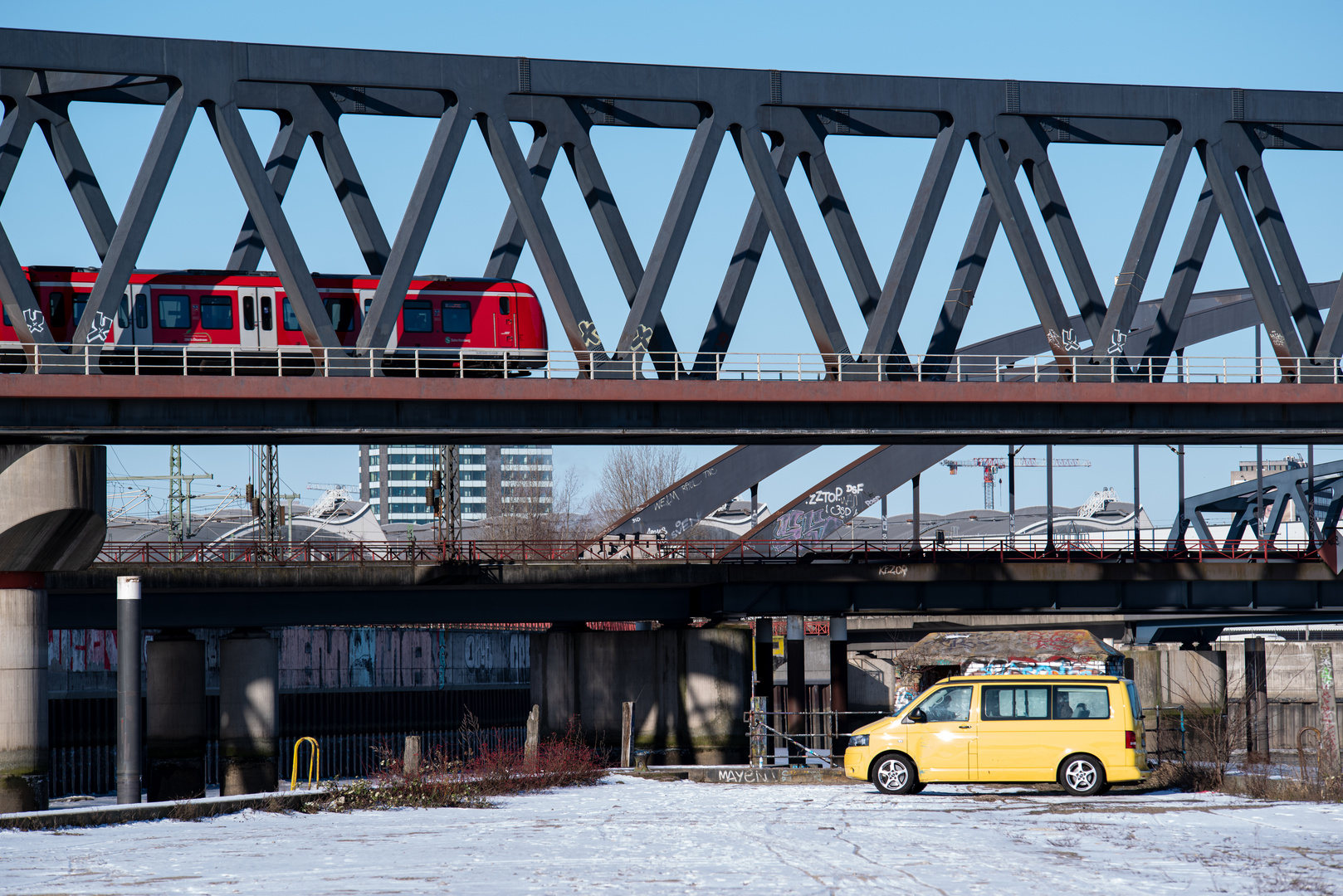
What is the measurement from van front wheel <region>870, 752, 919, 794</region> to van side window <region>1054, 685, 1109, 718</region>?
2635mm

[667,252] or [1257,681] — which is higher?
[667,252]

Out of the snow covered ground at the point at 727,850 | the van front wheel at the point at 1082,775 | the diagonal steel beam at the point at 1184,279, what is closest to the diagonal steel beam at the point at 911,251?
the diagonal steel beam at the point at 1184,279

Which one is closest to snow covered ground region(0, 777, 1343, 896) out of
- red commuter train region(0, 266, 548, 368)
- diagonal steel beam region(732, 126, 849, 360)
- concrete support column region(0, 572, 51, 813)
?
concrete support column region(0, 572, 51, 813)

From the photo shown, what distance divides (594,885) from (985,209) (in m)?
28.8

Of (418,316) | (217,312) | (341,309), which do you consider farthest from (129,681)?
(418,316)

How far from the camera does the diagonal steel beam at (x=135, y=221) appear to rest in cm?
3266

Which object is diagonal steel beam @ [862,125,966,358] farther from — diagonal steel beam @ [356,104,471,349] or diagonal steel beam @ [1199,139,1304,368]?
diagonal steel beam @ [356,104,471,349]

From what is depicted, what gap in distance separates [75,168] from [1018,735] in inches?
1121

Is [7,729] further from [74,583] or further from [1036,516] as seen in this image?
[1036,516]

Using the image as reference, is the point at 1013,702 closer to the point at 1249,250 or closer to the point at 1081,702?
the point at 1081,702

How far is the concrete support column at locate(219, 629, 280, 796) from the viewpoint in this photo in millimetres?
44500

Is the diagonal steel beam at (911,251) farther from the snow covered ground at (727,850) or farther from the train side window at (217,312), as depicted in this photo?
the train side window at (217,312)

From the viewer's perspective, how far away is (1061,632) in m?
48.6

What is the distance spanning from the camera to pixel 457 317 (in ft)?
137
